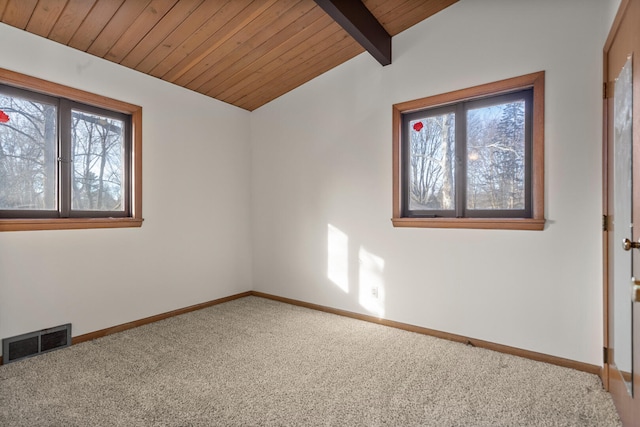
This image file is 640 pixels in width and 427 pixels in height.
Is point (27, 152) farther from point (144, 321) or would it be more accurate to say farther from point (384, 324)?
point (384, 324)

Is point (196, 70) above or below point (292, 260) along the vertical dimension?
above

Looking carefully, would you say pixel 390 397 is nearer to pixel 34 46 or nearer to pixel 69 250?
pixel 69 250

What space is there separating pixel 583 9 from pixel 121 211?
154 inches

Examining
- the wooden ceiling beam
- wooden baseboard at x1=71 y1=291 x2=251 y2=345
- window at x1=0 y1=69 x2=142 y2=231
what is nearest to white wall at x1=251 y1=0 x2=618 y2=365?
the wooden ceiling beam

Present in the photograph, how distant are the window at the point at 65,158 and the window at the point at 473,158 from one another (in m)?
2.49

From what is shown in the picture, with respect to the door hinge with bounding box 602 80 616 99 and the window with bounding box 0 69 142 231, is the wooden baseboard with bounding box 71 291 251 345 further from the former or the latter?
the door hinge with bounding box 602 80 616 99

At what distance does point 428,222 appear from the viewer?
2.87 metres

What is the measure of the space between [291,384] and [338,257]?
5.18 ft

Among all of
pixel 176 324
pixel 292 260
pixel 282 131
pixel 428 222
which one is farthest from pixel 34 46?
pixel 428 222

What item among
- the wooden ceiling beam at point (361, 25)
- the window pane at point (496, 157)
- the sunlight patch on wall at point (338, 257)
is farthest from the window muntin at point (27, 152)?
the window pane at point (496, 157)

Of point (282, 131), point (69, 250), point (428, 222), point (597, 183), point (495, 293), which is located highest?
point (282, 131)

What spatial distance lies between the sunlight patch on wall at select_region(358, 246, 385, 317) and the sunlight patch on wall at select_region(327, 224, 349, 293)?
6.8 inches

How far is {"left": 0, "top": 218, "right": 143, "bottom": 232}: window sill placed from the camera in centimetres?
239

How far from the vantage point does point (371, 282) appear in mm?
3236
